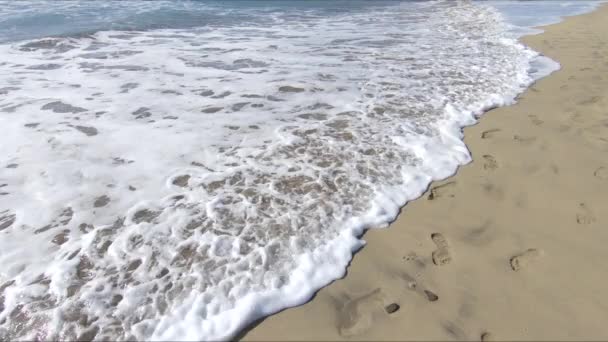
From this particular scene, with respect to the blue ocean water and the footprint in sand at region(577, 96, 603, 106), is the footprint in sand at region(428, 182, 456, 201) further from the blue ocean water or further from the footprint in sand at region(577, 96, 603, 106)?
the blue ocean water

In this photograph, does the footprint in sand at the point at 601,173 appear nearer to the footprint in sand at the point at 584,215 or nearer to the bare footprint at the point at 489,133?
the footprint in sand at the point at 584,215

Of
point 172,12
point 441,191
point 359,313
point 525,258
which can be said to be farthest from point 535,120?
point 172,12

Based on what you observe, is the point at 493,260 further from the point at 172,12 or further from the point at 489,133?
the point at 172,12

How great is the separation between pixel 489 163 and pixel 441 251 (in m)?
1.46

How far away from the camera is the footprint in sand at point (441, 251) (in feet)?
8.84

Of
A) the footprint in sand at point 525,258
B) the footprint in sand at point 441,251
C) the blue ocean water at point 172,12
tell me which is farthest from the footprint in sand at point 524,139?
the blue ocean water at point 172,12

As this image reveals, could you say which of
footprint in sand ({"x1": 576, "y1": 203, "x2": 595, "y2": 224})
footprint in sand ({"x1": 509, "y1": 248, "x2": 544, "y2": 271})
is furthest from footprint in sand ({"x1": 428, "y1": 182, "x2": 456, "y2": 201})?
footprint in sand ({"x1": 576, "y1": 203, "x2": 595, "y2": 224})

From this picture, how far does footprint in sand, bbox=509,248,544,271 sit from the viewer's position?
2.63 meters

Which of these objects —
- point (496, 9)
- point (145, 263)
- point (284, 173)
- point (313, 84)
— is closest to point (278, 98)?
point (313, 84)

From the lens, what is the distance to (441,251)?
2.79m

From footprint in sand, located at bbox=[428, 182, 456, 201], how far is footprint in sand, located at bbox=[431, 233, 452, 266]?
0.52m

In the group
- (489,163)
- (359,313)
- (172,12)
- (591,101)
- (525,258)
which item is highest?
(172,12)

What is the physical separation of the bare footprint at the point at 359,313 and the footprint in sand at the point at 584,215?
1.71 meters

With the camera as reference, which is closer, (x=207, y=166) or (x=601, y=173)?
(x=601, y=173)
